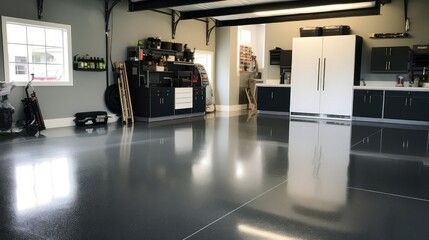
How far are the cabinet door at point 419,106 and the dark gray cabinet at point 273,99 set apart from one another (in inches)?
132

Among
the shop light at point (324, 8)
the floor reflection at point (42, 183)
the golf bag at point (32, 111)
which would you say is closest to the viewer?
the floor reflection at point (42, 183)

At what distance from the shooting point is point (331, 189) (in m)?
3.59

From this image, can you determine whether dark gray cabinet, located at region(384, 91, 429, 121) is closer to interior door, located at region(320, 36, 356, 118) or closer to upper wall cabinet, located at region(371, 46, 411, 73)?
upper wall cabinet, located at region(371, 46, 411, 73)

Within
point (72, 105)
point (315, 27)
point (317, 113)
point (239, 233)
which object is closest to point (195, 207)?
point (239, 233)

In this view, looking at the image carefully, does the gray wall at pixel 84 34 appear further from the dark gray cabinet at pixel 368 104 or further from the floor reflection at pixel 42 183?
the dark gray cabinet at pixel 368 104

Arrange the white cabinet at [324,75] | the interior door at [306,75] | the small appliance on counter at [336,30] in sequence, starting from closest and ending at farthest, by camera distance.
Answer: the white cabinet at [324,75] < the small appliance on counter at [336,30] < the interior door at [306,75]

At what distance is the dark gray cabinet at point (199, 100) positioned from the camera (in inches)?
412

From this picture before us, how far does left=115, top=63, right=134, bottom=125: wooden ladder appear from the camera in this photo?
29.0 ft

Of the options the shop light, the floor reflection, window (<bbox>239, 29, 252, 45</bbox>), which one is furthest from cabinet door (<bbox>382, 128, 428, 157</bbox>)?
window (<bbox>239, 29, 252, 45</bbox>)

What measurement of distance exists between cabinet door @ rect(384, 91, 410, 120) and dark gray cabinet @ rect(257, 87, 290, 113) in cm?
279

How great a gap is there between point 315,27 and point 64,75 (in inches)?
273

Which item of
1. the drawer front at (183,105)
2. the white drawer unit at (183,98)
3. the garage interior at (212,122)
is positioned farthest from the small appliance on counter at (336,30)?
the drawer front at (183,105)

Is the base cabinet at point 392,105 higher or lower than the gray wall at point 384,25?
lower

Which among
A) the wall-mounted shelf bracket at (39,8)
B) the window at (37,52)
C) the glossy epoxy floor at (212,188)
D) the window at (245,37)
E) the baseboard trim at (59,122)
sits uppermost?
the window at (245,37)
